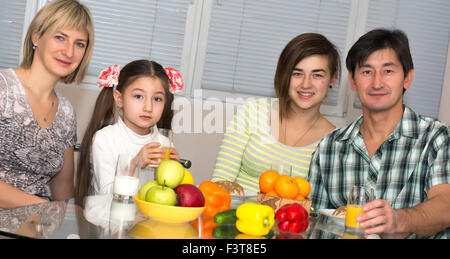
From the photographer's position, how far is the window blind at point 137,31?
3668 mm

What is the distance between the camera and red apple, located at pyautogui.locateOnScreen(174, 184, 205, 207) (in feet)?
4.76

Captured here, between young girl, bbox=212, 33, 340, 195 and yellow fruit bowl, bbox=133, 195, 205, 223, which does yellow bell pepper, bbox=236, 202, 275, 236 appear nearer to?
yellow fruit bowl, bbox=133, 195, 205, 223

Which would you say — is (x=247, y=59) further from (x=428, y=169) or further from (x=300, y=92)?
(x=428, y=169)

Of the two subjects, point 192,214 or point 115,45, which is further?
point 115,45

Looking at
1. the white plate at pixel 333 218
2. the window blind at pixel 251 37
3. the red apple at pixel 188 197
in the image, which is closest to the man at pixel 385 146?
the white plate at pixel 333 218

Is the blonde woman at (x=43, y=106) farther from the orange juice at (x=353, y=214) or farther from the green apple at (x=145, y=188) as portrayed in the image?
the orange juice at (x=353, y=214)

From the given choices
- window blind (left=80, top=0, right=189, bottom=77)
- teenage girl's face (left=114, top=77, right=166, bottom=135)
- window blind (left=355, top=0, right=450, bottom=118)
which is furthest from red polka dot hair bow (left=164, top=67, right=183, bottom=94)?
window blind (left=355, top=0, right=450, bottom=118)

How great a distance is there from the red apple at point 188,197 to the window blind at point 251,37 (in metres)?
2.38

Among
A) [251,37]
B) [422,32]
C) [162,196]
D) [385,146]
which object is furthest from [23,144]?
[422,32]

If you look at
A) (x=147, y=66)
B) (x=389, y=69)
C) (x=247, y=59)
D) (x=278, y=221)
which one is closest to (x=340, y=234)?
(x=278, y=221)

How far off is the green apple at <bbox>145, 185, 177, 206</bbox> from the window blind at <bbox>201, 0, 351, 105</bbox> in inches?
94.2

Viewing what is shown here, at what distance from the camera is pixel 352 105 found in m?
3.98

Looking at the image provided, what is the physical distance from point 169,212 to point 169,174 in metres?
0.13

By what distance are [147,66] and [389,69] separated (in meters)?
1.29
